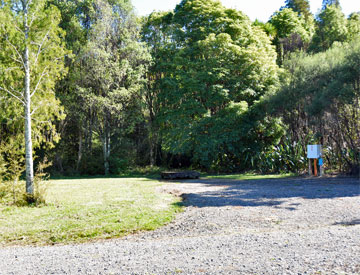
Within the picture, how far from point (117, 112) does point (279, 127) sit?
1158cm

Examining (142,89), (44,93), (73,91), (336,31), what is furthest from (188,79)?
(336,31)

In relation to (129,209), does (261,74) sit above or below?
above

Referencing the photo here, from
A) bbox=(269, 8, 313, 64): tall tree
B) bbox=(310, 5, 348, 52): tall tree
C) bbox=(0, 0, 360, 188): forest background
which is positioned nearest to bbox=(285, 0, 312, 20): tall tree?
bbox=(269, 8, 313, 64): tall tree

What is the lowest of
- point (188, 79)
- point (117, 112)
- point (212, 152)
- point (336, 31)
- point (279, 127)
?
point (212, 152)

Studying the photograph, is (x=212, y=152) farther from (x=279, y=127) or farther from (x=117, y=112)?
(x=117, y=112)

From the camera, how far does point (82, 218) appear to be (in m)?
7.17

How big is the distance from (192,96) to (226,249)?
708 inches

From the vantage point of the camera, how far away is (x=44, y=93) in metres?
11.7

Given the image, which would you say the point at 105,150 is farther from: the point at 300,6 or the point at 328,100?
the point at 300,6

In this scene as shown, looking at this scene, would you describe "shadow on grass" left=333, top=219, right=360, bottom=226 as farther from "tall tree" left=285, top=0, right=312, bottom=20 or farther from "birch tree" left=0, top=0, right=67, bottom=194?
"tall tree" left=285, top=0, right=312, bottom=20

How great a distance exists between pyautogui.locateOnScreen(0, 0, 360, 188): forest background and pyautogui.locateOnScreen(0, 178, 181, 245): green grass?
7.70 metres

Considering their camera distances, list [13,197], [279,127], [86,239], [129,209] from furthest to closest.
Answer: [279,127]
[13,197]
[129,209]
[86,239]

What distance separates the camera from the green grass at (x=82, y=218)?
5945 millimetres

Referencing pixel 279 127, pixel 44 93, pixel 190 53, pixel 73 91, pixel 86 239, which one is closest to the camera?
pixel 86 239
